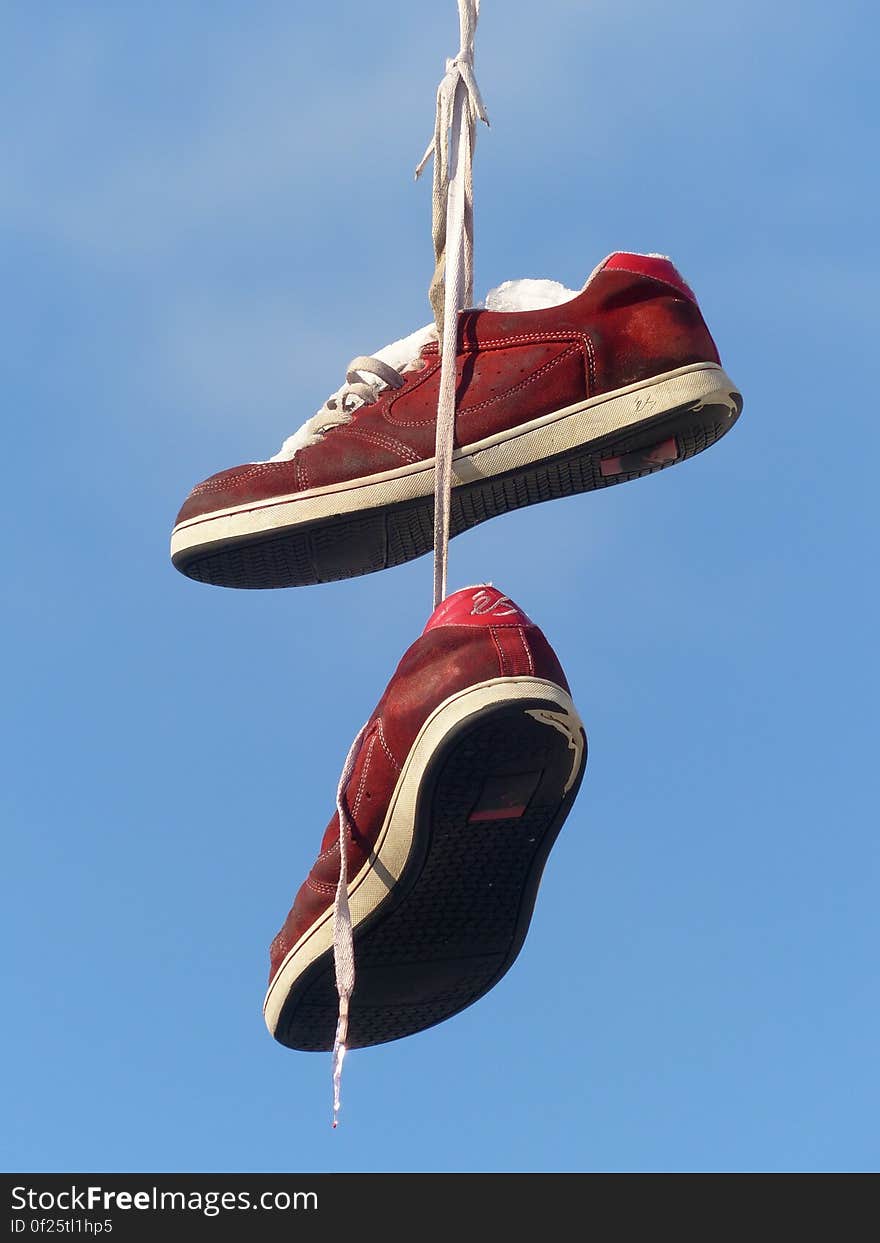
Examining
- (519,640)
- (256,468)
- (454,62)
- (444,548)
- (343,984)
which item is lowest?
(343,984)

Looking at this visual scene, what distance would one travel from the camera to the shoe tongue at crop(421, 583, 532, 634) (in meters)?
6.09

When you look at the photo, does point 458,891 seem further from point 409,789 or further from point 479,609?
point 479,609

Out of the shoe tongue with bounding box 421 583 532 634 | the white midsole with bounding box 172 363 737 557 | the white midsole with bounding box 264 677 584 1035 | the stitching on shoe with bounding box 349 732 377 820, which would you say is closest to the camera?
the white midsole with bounding box 264 677 584 1035

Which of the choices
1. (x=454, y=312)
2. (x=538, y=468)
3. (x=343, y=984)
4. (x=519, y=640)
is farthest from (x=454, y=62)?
(x=343, y=984)

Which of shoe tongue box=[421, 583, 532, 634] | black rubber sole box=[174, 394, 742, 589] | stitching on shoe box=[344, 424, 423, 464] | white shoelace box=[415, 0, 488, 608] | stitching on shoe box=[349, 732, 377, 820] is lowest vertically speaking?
stitching on shoe box=[349, 732, 377, 820]

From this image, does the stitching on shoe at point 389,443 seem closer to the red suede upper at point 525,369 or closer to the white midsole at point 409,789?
the red suede upper at point 525,369

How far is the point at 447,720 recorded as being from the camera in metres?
5.91

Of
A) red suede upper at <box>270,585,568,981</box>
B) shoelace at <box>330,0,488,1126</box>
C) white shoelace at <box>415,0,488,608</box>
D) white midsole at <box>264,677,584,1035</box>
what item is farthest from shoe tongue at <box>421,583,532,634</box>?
white shoelace at <box>415,0,488,608</box>

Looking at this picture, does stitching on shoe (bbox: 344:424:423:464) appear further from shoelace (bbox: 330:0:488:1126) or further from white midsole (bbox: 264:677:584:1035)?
white midsole (bbox: 264:677:584:1035)

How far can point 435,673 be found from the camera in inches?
237

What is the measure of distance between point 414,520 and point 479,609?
0.89 m

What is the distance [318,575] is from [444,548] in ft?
1.89

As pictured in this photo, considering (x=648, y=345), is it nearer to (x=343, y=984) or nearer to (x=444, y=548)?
(x=444, y=548)

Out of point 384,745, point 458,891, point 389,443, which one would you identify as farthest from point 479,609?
point 389,443
